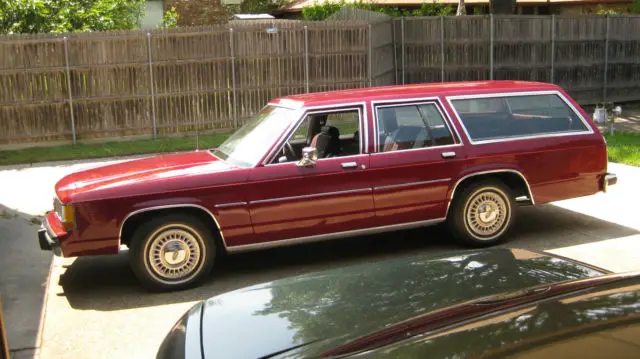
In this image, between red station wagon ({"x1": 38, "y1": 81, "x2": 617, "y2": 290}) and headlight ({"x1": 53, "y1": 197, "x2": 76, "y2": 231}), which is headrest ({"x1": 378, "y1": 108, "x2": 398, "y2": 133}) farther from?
headlight ({"x1": 53, "y1": 197, "x2": 76, "y2": 231})

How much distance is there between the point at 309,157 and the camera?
21.9 ft

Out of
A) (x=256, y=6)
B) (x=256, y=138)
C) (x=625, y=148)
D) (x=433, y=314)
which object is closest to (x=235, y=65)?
(x=625, y=148)

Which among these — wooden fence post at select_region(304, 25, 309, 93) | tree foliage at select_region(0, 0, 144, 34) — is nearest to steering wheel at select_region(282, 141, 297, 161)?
wooden fence post at select_region(304, 25, 309, 93)

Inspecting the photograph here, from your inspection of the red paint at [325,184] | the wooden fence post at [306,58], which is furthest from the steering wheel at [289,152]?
the wooden fence post at [306,58]

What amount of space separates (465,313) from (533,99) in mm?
5606

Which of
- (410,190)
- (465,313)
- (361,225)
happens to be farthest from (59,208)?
(465,313)

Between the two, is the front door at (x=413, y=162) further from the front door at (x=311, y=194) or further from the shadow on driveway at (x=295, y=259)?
the shadow on driveway at (x=295, y=259)

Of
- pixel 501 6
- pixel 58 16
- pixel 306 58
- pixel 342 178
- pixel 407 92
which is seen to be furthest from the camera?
pixel 501 6

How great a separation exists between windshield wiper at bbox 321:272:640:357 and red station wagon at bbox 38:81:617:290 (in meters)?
4.04

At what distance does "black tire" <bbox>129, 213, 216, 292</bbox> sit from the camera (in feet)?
20.9

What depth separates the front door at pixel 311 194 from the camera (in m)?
6.66

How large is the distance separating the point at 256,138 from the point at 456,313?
15.5 feet

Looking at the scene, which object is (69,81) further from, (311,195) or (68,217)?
(311,195)

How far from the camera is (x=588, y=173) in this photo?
7754mm
